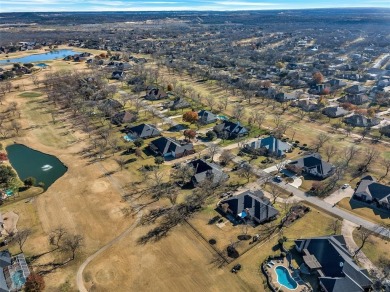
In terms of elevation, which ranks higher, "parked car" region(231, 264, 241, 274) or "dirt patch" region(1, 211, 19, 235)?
"dirt patch" region(1, 211, 19, 235)

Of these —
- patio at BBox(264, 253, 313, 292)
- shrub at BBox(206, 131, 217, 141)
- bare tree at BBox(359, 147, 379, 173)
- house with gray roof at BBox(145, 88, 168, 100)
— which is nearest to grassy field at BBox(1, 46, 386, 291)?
patio at BBox(264, 253, 313, 292)

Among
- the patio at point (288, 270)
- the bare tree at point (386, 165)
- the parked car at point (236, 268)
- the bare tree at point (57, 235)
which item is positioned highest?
the bare tree at point (57, 235)

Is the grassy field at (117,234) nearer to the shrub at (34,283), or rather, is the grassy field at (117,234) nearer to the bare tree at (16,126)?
the shrub at (34,283)

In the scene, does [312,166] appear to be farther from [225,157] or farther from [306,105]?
[306,105]

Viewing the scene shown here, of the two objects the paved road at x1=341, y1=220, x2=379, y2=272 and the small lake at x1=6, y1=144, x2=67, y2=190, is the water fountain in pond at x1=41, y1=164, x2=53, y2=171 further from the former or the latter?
the paved road at x1=341, y1=220, x2=379, y2=272

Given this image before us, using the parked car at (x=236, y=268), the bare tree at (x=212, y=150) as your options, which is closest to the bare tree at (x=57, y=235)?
the parked car at (x=236, y=268)

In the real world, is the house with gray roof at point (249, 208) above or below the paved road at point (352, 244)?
above
